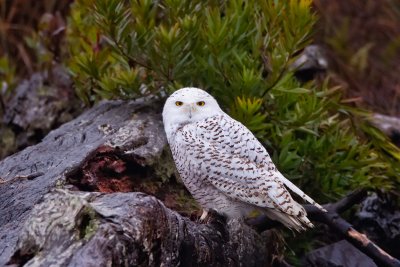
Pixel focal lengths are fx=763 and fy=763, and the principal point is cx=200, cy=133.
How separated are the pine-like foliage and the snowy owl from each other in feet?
1.22

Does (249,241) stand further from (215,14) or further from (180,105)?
(215,14)

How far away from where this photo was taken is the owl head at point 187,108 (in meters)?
3.42

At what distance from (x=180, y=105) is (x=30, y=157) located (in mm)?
889

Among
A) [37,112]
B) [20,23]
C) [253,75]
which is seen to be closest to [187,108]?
[253,75]

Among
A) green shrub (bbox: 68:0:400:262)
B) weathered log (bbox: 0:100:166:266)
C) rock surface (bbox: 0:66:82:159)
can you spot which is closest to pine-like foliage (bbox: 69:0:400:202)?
green shrub (bbox: 68:0:400:262)

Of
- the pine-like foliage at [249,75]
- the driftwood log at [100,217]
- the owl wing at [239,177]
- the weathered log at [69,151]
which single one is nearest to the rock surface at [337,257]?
the pine-like foliage at [249,75]

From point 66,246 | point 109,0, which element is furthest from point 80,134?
point 66,246

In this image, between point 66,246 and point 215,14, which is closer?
point 66,246

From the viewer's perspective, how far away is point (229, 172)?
3.23 metres

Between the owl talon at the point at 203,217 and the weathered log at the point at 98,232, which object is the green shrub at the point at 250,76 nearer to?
the owl talon at the point at 203,217

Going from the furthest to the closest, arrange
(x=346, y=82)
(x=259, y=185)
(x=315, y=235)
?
(x=346, y=82) < (x=315, y=235) < (x=259, y=185)

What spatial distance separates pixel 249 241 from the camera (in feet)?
11.0

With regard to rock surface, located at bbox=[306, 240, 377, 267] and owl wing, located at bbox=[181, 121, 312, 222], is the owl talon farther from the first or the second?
rock surface, located at bbox=[306, 240, 377, 267]

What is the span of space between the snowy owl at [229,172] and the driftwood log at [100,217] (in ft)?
0.47
